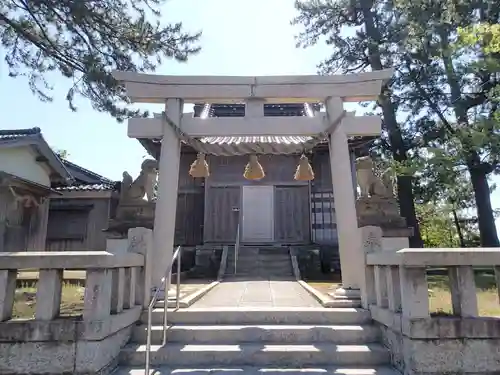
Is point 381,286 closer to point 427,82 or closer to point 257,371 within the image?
point 257,371

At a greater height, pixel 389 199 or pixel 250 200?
pixel 250 200

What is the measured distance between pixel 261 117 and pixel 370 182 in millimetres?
2546

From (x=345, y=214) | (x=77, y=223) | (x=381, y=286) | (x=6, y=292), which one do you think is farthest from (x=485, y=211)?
(x=77, y=223)

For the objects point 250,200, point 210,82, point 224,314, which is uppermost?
point 210,82

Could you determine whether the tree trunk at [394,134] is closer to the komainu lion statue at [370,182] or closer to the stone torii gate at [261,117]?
the komainu lion statue at [370,182]

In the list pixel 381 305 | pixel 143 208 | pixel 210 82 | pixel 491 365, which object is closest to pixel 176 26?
pixel 210 82

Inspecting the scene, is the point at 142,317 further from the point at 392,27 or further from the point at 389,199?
the point at 392,27

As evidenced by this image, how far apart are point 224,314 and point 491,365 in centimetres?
290

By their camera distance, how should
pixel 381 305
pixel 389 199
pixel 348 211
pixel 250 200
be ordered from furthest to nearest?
pixel 250 200, pixel 389 199, pixel 348 211, pixel 381 305

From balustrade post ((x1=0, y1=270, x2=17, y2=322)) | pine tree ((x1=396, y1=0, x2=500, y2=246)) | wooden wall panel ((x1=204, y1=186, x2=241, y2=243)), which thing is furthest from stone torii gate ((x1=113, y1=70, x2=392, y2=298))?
wooden wall panel ((x1=204, y1=186, x2=241, y2=243))

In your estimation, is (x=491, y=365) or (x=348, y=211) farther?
(x=348, y=211)

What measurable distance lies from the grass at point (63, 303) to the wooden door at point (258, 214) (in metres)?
7.26

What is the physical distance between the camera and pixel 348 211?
5484mm

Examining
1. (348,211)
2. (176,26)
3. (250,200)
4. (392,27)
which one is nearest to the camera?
(348,211)
